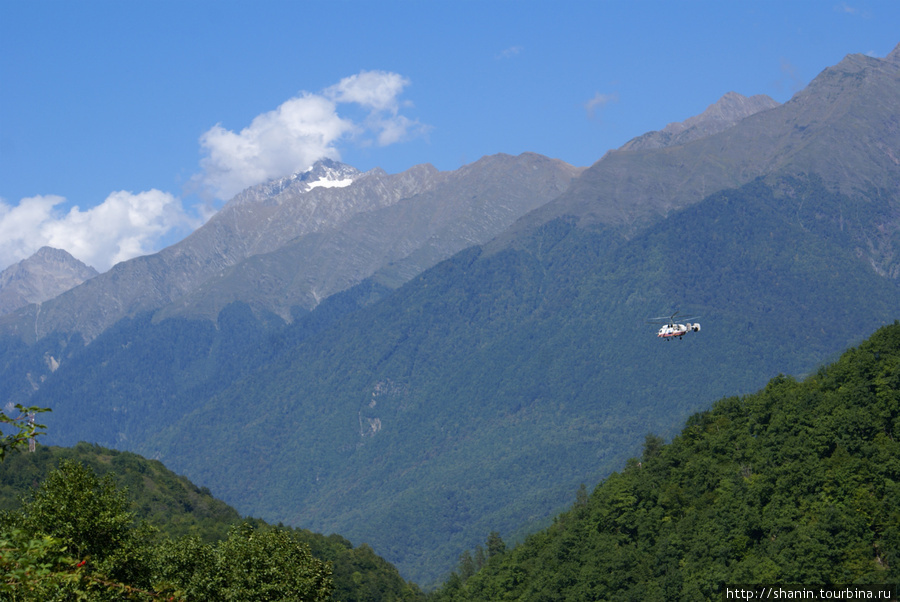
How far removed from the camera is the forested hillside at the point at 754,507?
13000 cm

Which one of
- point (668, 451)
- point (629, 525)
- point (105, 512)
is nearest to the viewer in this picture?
point (105, 512)

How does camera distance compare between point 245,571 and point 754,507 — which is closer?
point 245,571

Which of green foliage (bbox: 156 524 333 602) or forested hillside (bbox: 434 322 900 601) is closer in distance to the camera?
green foliage (bbox: 156 524 333 602)

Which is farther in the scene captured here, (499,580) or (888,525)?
(499,580)

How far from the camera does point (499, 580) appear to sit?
18775 cm

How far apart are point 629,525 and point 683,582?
27.7 m

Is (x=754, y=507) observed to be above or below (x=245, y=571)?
below

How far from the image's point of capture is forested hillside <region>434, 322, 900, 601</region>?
130000 millimetres

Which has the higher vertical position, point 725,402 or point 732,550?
point 725,402

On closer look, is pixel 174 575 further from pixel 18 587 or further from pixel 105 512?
pixel 18 587

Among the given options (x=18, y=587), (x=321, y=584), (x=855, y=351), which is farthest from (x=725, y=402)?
(x=18, y=587)

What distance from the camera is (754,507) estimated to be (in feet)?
485

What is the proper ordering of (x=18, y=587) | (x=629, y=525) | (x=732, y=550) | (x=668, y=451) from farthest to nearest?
1. (x=668, y=451)
2. (x=629, y=525)
3. (x=732, y=550)
4. (x=18, y=587)

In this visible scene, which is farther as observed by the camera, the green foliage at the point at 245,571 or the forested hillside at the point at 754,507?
the forested hillside at the point at 754,507
